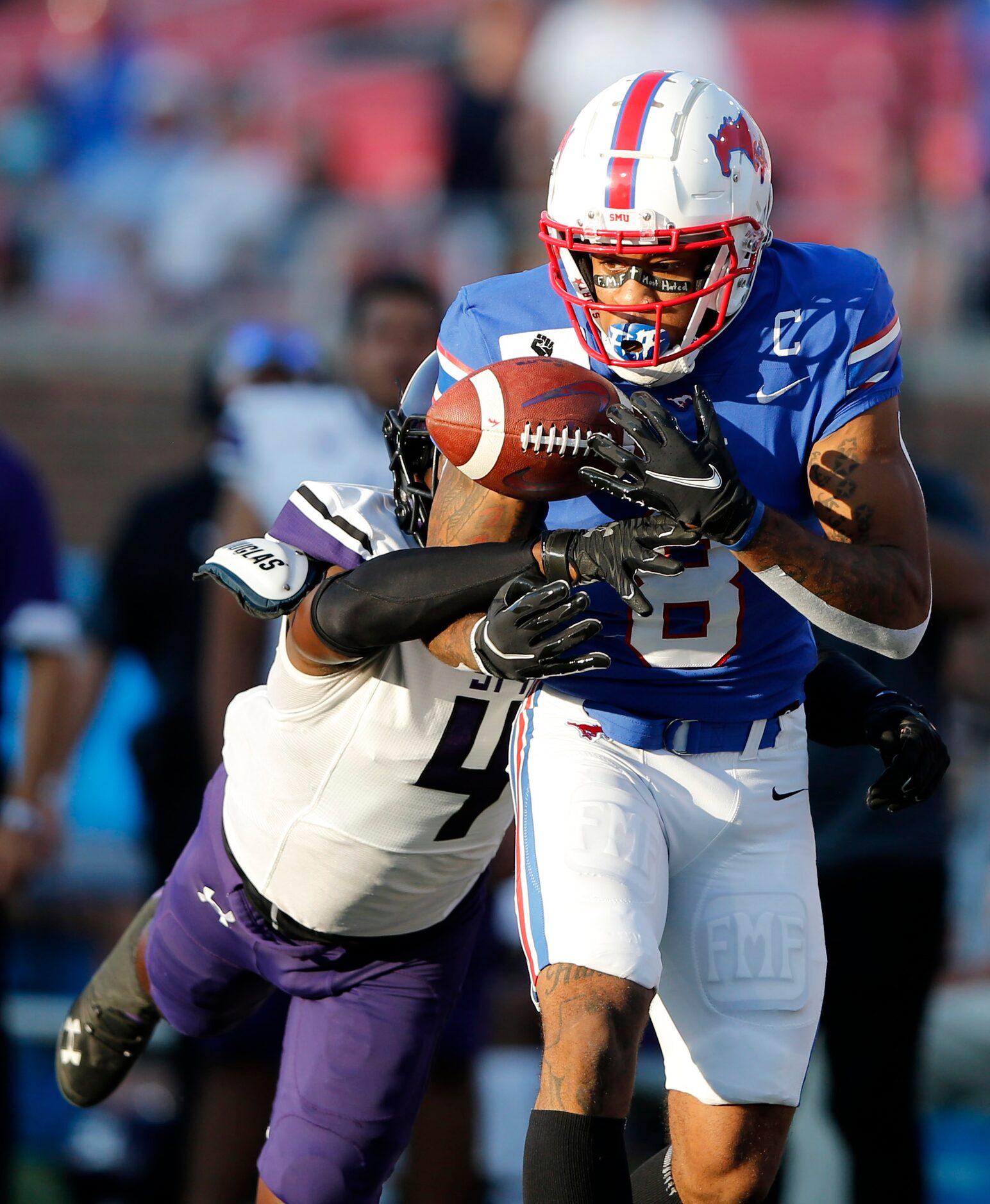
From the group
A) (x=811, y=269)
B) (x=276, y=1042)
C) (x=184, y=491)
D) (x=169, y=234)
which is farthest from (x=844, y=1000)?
(x=169, y=234)

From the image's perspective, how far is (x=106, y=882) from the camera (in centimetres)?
664

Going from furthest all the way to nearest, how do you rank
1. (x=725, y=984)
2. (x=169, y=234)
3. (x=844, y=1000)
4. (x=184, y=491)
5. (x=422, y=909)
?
1. (x=169, y=234)
2. (x=184, y=491)
3. (x=844, y=1000)
4. (x=422, y=909)
5. (x=725, y=984)

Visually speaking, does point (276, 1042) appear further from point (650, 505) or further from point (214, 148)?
point (214, 148)

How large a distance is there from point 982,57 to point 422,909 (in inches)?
294

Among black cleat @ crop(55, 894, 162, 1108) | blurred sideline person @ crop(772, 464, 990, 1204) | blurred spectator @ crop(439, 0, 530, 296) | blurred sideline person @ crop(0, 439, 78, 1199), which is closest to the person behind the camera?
black cleat @ crop(55, 894, 162, 1108)

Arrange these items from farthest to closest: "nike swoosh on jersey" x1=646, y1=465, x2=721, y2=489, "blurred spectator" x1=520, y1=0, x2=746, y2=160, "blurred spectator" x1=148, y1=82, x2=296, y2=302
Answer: "blurred spectator" x1=148, y1=82, x2=296, y2=302 < "blurred spectator" x1=520, y1=0, x2=746, y2=160 < "nike swoosh on jersey" x1=646, y1=465, x2=721, y2=489

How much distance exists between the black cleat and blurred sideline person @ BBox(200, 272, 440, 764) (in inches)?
48.2

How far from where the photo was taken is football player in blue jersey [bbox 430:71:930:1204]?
272 centimetres

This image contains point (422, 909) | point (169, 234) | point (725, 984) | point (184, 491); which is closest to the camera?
point (725, 984)

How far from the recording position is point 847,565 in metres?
2.66

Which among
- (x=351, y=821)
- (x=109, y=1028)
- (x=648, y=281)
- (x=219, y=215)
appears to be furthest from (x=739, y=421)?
(x=219, y=215)

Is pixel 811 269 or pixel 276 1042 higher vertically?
pixel 811 269

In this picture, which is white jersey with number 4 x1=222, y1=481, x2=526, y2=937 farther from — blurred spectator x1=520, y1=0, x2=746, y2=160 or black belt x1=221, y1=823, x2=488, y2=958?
blurred spectator x1=520, y1=0, x2=746, y2=160

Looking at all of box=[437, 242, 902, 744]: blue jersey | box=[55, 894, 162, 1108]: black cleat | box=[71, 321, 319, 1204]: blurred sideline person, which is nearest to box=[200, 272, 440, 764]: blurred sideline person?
box=[71, 321, 319, 1204]: blurred sideline person
